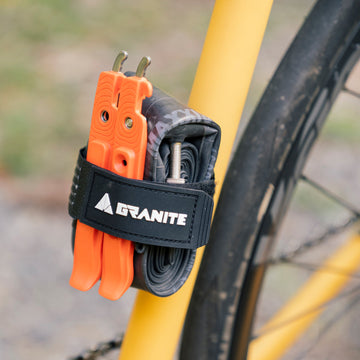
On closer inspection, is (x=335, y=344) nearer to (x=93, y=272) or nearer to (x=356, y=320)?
(x=356, y=320)

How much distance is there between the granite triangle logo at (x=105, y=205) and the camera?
447 millimetres

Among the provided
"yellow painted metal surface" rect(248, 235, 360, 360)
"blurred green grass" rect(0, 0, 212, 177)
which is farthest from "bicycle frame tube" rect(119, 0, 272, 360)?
"blurred green grass" rect(0, 0, 212, 177)

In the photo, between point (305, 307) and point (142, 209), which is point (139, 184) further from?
point (305, 307)

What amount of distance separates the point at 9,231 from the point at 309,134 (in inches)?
53.4

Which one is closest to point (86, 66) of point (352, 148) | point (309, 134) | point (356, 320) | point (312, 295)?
point (352, 148)

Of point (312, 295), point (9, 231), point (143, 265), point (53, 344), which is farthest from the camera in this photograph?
point (9, 231)

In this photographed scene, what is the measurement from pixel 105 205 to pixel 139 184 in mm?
38

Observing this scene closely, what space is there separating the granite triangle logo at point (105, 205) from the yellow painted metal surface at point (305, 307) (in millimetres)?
333

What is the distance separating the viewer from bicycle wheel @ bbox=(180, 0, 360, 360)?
0.59m

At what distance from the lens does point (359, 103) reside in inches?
101

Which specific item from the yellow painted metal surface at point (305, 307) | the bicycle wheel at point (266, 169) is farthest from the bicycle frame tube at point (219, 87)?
the yellow painted metal surface at point (305, 307)

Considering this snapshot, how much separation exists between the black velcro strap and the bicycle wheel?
147 mm

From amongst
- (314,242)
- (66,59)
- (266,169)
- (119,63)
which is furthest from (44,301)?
(66,59)

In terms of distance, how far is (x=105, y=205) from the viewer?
0.45 meters
